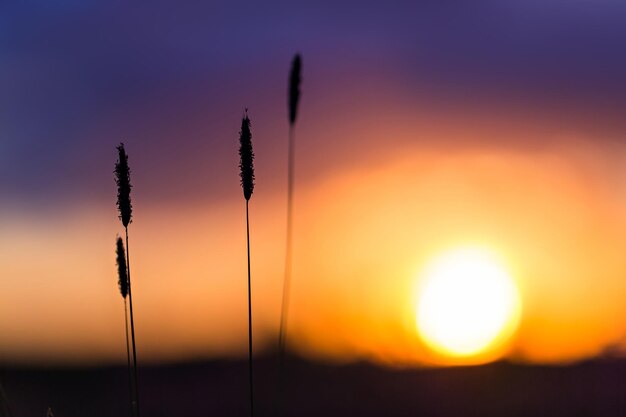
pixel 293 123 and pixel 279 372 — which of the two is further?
pixel 279 372

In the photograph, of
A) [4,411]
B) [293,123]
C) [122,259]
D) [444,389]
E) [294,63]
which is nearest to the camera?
[293,123]

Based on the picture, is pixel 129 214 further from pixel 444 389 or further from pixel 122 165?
pixel 444 389

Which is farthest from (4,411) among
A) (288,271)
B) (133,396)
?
(288,271)

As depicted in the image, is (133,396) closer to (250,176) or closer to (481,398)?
(250,176)

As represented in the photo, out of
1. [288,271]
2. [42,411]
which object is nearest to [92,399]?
[42,411]

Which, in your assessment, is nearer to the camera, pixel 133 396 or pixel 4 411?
pixel 4 411

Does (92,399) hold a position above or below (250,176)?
below

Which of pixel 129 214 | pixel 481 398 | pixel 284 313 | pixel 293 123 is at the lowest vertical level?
pixel 481 398

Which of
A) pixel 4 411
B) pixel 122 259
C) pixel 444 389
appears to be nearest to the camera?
pixel 4 411

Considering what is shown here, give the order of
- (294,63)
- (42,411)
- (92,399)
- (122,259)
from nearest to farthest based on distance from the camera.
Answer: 1. (294,63)
2. (122,259)
3. (42,411)
4. (92,399)
